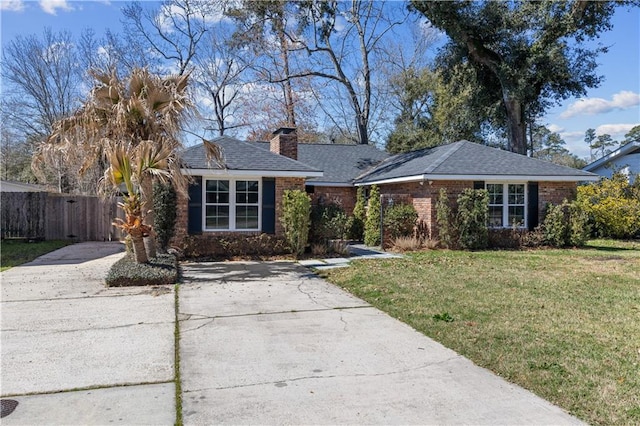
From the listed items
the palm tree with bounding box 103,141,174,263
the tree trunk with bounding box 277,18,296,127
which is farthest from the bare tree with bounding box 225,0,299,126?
the palm tree with bounding box 103,141,174,263

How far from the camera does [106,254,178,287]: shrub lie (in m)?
8.70

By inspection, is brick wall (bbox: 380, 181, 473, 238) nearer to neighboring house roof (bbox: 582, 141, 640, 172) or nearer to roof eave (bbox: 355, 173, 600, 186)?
roof eave (bbox: 355, 173, 600, 186)

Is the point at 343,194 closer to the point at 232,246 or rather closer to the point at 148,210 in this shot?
the point at 232,246

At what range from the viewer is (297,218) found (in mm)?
12469

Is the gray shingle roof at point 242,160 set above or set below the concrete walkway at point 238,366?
above

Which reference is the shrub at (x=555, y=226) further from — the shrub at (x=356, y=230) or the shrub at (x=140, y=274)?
the shrub at (x=140, y=274)

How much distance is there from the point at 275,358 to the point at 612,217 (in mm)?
17642

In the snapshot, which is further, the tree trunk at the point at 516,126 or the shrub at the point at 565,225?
the tree trunk at the point at 516,126

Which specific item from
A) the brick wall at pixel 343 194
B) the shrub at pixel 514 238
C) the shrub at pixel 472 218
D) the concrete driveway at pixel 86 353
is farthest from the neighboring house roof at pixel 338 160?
the concrete driveway at pixel 86 353

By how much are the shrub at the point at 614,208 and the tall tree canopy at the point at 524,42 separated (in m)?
6.00

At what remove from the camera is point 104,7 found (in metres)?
19.5

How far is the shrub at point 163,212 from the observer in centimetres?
1193

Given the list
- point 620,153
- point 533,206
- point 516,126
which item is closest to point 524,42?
point 516,126

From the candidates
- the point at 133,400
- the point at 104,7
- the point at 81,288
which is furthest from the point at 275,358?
the point at 104,7
